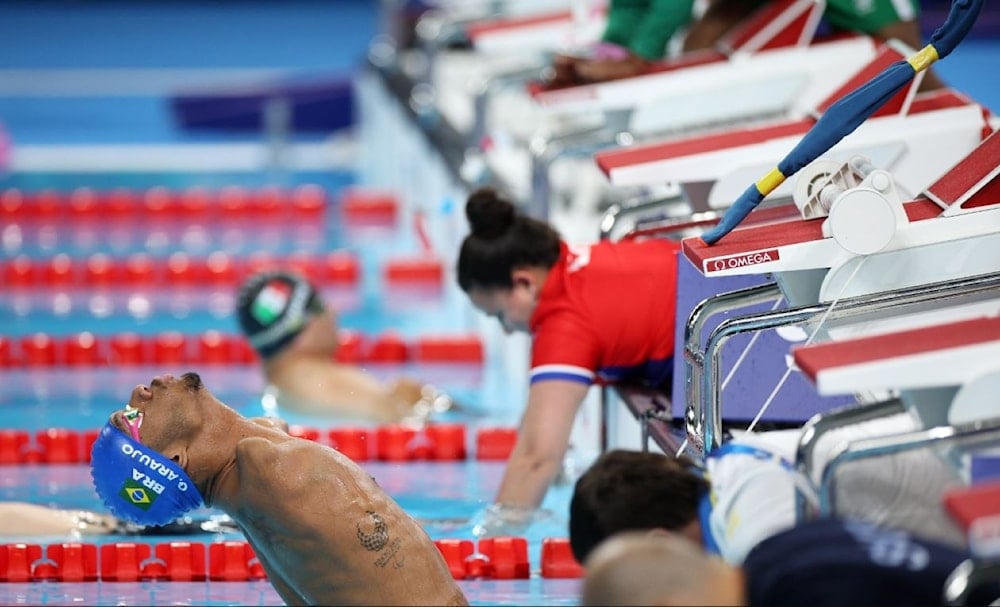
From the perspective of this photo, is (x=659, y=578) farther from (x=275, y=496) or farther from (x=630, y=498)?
(x=275, y=496)

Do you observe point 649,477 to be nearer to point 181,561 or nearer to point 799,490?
point 799,490

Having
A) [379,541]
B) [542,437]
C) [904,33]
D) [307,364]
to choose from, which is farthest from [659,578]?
[307,364]

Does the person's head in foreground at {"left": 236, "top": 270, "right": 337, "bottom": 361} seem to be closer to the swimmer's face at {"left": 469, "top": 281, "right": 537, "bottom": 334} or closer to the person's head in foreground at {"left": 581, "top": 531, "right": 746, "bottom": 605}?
the swimmer's face at {"left": 469, "top": 281, "right": 537, "bottom": 334}

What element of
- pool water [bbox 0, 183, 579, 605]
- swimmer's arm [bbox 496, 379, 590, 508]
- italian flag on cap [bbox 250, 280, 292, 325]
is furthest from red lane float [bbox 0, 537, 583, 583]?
italian flag on cap [bbox 250, 280, 292, 325]

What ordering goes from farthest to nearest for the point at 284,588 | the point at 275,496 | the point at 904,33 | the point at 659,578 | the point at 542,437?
1. the point at 904,33
2. the point at 542,437
3. the point at 284,588
4. the point at 275,496
5. the point at 659,578

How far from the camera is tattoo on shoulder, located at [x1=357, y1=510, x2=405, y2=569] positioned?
8.63 feet

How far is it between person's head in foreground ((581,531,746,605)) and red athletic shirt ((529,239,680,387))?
176 centimetres

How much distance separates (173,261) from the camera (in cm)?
717

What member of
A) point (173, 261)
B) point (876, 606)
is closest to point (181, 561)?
point (876, 606)

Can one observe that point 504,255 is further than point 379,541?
Yes

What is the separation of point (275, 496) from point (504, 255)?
4.19 feet

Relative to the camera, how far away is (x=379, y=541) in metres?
2.64

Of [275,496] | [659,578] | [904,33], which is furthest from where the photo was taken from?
[904,33]

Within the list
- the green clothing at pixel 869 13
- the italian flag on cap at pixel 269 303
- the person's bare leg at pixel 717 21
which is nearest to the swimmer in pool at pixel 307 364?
the italian flag on cap at pixel 269 303
